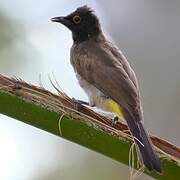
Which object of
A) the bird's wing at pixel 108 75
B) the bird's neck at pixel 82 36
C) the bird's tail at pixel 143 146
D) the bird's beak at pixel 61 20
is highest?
the bird's beak at pixel 61 20

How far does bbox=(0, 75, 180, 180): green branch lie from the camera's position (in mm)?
2316

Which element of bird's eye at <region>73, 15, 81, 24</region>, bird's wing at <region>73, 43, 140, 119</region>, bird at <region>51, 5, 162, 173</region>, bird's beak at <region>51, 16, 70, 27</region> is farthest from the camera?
bird's eye at <region>73, 15, 81, 24</region>

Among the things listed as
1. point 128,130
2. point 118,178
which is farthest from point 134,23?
point 128,130

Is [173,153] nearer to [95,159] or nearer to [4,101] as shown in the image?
[4,101]

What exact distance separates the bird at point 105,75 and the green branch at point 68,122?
3.2 inches

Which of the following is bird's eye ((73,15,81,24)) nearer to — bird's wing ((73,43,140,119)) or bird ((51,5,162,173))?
bird ((51,5,162,173))

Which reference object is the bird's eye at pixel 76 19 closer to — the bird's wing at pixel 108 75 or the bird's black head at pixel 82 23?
the bird's black head at pixel 82 23

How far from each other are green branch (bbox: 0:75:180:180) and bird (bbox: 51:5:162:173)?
0.27 feet

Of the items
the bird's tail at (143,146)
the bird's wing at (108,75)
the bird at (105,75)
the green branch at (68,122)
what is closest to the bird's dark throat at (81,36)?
the bird at (105,75)

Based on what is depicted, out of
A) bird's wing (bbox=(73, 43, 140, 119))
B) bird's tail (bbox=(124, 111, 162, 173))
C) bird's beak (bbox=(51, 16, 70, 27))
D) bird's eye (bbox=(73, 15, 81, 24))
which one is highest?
bird's eye (bbox=(73, 15, 81, 24))

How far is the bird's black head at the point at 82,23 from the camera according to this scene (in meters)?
4.21

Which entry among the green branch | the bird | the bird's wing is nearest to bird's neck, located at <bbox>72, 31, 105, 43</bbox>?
the bird

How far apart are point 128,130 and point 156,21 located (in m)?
4.03

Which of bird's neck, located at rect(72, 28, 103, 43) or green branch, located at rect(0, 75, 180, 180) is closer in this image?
green branch, located at rect(0, 75, 180, 180)
